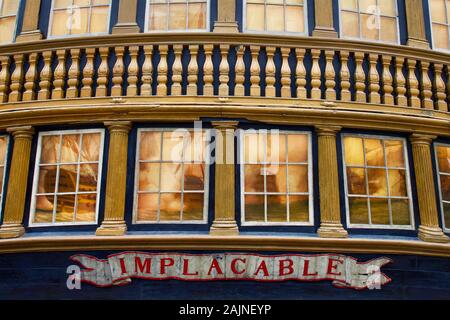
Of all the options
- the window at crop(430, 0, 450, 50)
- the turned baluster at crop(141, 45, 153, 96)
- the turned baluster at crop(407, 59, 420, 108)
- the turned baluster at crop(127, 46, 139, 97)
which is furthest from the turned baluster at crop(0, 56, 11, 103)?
the window at crop(430, 0, 450, 50)

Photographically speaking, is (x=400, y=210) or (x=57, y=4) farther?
(x=57, y=4)

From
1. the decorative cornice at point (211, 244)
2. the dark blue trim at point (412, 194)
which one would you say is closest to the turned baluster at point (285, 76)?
the dark blue trim at point (412, 194)

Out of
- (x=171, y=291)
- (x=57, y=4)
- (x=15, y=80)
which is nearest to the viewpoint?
(x=171, y=291)

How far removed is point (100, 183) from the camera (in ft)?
25.1

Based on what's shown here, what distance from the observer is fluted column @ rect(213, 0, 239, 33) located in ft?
26.4

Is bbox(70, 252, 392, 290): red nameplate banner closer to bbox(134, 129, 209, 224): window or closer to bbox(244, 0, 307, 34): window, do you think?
bbox(134, 129, 209, 224): window

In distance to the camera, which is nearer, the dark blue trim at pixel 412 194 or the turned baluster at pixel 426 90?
the dark blue trim at pixel 412 194

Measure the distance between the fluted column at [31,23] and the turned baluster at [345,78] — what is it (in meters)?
5.50

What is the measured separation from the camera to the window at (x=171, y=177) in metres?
7.53

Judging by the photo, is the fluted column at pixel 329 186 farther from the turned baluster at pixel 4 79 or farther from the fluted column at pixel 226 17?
the turned baluster at pixel 4 79

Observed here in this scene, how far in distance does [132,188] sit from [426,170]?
16.5ft

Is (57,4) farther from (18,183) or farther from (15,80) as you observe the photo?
(18,183)
